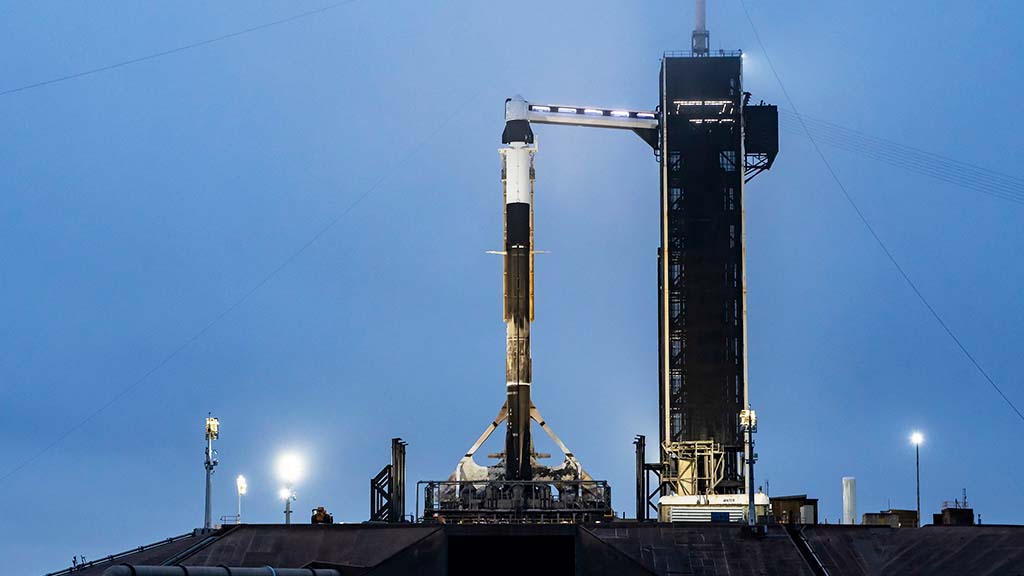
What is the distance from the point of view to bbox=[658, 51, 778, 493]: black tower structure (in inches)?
3184

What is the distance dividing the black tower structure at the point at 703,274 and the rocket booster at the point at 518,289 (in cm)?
915

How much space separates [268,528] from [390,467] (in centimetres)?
1266

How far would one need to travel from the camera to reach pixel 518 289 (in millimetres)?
75875

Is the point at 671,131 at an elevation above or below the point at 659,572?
above

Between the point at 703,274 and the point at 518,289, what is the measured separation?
1171 centimetres

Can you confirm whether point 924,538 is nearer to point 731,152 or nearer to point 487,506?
point 487,506

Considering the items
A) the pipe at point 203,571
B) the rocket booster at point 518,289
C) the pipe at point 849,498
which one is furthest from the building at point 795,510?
the pipe at point 203,571

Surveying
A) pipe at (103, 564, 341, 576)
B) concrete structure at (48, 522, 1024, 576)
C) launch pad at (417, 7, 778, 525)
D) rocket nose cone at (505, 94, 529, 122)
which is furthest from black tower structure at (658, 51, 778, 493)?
pipe at (103, 564, 341, 576)

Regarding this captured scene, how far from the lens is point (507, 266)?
76312mm

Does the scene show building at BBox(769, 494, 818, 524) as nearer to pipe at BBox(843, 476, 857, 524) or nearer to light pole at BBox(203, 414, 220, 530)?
pipe at BBox(843, 476, 857, 524)

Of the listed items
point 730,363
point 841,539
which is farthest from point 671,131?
point 841,539

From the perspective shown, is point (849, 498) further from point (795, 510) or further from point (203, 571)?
point (203, 571)

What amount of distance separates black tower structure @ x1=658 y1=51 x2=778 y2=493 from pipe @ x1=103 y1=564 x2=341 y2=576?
116 ft

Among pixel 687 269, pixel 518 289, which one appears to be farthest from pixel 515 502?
pixel 687 269
